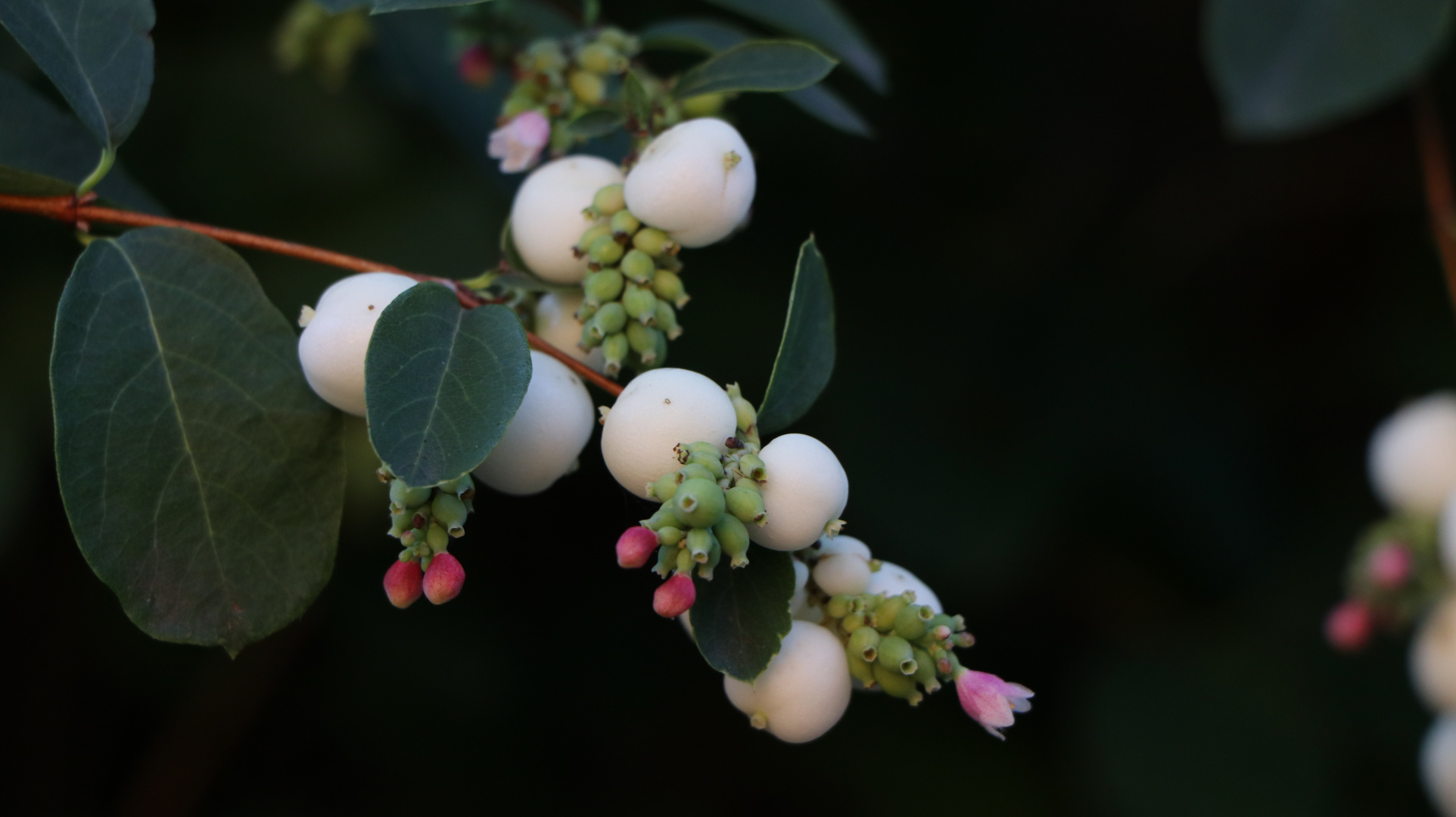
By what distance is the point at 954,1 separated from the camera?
3053 millimetres

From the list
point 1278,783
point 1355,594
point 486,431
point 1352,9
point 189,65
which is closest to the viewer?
point 486,431

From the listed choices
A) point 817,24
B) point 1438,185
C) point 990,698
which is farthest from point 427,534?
point 1438,185

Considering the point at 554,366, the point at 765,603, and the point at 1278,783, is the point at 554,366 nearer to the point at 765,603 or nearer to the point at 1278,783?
the point at 765,603

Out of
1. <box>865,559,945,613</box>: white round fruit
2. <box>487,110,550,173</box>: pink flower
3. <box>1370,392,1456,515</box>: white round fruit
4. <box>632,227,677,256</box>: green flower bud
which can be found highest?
<box>632,227,677,256</box>: green flower bud

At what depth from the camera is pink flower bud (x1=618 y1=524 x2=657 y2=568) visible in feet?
2.80

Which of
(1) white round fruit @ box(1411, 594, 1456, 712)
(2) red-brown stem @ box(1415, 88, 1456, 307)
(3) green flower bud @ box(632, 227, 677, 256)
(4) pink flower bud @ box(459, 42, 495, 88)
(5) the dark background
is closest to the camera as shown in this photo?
(3) green flower bud @ box(632, 227, 677, 256)

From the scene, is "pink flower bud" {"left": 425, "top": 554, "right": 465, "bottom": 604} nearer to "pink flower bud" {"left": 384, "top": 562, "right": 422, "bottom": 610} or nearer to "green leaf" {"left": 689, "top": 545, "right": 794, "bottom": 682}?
"pink flower bud" {"left": 384, "top": 562, "right": 422, "bottom": 610}

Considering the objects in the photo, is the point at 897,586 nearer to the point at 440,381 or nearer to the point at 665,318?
the point at 665,318

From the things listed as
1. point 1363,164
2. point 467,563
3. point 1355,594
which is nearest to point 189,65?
point 467,563

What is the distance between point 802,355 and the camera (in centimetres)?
107

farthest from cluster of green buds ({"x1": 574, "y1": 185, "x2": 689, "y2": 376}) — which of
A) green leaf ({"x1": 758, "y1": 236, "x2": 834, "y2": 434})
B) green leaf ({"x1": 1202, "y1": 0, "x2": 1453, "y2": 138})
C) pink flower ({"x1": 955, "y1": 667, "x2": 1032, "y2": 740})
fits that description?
green leaf ({"x1": 1202, "y1": 0, "x2": 1453, "y2": 138})

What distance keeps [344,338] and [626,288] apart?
26 cm

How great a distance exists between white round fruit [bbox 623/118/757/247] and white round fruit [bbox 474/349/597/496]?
Result: 18cm

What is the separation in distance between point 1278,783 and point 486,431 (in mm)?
2633
